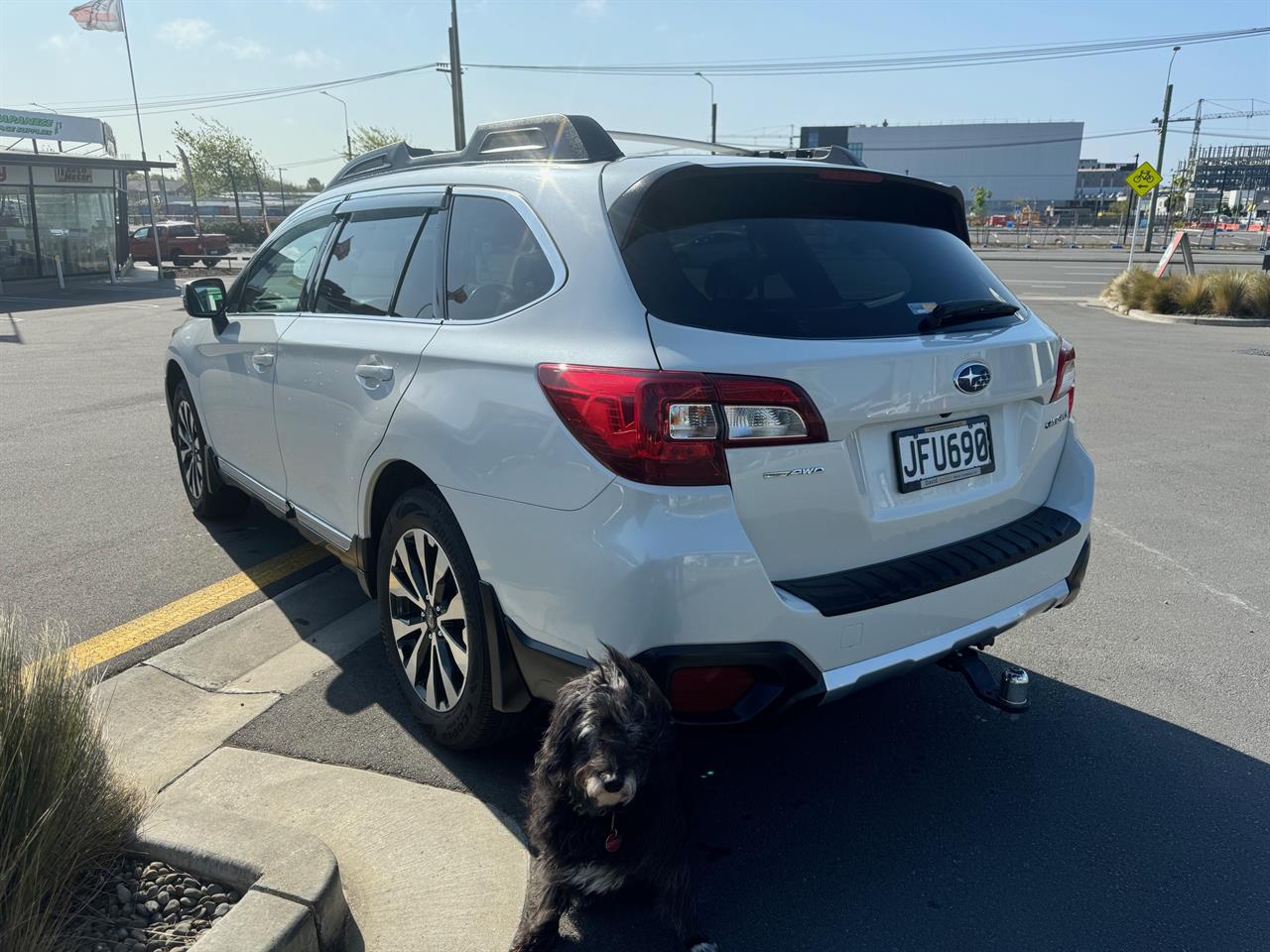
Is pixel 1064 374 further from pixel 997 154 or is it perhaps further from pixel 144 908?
pixel 997 154

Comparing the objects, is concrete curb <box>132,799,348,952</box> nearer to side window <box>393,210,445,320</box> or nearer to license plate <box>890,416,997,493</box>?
side window <box>393,210,445,320</box>

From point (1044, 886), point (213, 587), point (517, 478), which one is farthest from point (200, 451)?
point (1044, 886)

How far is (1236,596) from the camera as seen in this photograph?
4586 millimetres

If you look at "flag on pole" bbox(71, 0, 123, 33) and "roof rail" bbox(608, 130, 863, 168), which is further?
"flag on pole" bbox(71, 0, 123, 33)

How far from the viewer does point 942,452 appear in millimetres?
2715

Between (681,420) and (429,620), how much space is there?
1321 mm

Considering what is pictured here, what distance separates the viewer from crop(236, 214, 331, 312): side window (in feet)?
13.6

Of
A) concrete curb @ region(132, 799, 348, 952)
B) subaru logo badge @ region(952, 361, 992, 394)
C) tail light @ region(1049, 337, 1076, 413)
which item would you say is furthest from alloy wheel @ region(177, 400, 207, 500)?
tail light @ region(1049, 337, 1076, 413)

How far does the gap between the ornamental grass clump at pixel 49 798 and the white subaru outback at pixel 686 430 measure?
40.0 inches

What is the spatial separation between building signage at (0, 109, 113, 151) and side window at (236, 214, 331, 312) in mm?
30101

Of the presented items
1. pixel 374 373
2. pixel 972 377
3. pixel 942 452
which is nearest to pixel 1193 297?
pixel 972 377

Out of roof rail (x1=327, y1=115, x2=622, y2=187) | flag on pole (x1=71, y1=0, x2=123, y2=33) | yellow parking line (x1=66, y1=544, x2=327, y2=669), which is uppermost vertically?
flag on pole (x1=71, y1=0, x2=123, y2=33)

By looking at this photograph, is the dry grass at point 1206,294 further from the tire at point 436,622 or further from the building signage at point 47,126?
the building signage at point 47,126

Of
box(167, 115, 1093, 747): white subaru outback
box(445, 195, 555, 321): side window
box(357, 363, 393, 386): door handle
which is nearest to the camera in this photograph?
box(167, 115, 1093, 747): white subaru outback
